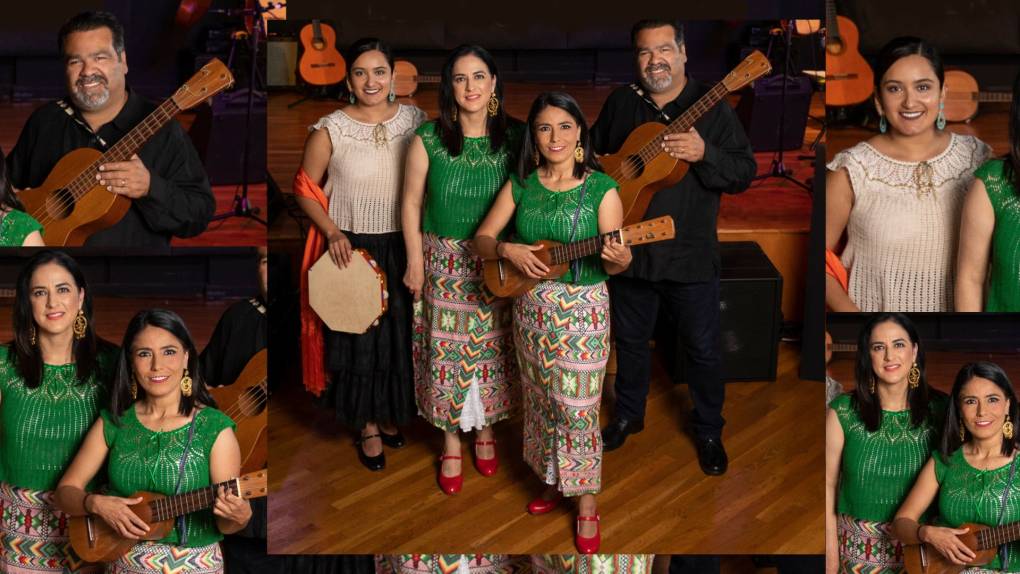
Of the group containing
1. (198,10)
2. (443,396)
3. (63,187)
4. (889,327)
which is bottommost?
(443,396)

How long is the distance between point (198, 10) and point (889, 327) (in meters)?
1.97

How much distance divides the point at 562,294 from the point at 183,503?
1.10 metres

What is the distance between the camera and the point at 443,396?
3736 millimetres

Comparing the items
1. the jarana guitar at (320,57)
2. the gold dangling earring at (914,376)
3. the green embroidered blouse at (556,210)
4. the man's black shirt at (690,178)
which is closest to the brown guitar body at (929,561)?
the gold dangling earring at (914,376)

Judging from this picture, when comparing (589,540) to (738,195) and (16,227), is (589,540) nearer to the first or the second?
(738,195)

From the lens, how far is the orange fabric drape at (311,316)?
11.8 ft

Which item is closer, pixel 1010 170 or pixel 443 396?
pixel 1010 170

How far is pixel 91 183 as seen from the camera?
3535 millimetres

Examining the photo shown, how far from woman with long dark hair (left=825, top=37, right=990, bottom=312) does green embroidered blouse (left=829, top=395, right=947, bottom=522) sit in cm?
30

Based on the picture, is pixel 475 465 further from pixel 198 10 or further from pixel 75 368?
pixel 198 10

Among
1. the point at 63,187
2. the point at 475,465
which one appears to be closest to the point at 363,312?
the point at 475,465

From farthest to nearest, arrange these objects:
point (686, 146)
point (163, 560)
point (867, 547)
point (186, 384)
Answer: point (867, 547) → point (163, 560) → point (186, 384) → point (686, 146)

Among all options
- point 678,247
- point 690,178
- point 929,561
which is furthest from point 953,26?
point 929,561

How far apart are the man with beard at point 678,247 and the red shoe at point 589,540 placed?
209mm
